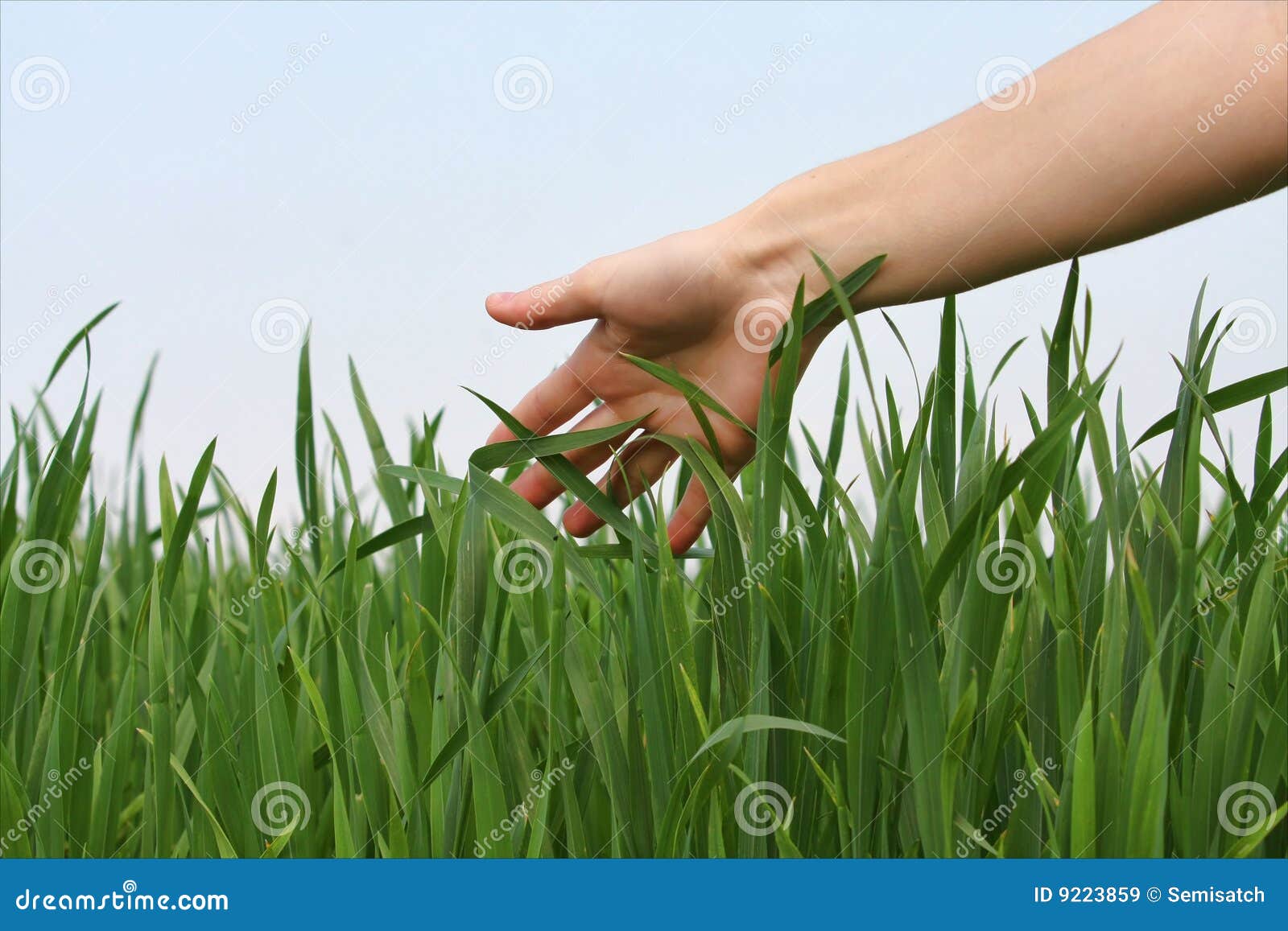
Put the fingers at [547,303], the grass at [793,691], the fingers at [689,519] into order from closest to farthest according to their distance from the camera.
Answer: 1. the grass at [793,691]
2. the fingers at [547,303]
3. the fingers at [689,519]

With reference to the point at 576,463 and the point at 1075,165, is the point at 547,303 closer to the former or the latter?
the point at 576,463

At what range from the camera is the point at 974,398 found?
1.24 metres

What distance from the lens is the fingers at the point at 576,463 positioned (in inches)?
51.5

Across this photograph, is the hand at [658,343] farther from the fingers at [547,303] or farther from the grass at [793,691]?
the grass at [793,691]

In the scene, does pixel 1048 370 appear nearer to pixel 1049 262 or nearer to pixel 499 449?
pixel 1049 262

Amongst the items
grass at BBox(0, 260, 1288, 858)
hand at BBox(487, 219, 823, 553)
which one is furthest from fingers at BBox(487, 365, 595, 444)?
grass at BBox(0, 260, 1288, 858)

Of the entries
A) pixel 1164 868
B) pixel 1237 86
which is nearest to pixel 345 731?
pixel 1164 868

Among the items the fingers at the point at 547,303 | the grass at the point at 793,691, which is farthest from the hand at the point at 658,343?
the grass at the point at 793,691

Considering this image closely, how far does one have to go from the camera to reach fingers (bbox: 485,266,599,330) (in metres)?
1.25

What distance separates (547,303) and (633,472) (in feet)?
1.00

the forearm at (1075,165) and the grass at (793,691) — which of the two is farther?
the forearm at (1075,165)

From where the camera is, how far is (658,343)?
1.35 m

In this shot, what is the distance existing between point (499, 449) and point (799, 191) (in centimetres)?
54

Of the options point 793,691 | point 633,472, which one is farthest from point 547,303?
point 793,691
